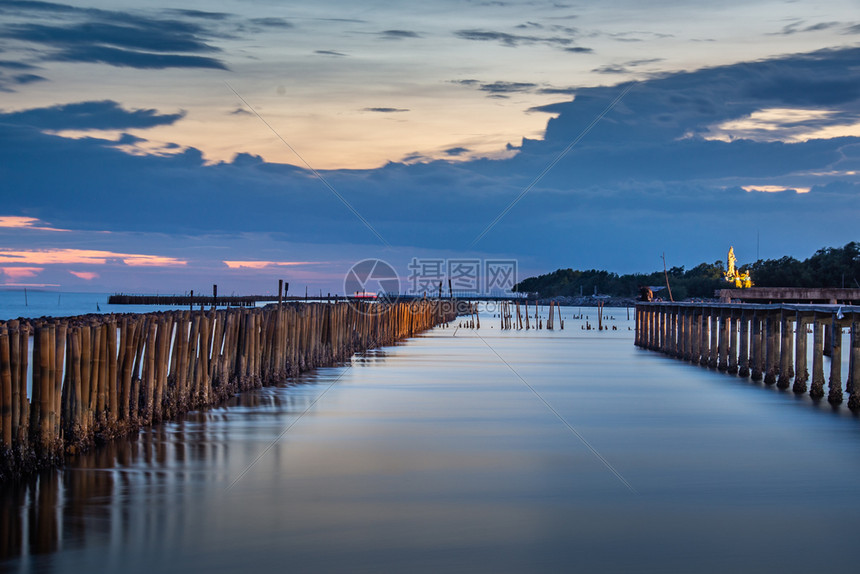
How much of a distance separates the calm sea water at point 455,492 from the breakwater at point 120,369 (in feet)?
0.99

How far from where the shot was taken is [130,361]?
10.7m

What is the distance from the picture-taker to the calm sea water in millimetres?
6848

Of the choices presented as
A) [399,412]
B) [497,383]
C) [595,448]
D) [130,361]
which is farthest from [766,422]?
[130,361]

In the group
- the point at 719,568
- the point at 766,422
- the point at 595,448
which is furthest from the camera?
the point at 766,422

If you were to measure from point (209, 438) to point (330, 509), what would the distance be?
12.5 ft

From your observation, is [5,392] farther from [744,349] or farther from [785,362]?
[744,349]

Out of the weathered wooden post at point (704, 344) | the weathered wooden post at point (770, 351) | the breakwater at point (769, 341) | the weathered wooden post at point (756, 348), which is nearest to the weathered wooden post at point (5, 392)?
the breakwater at point (769, 341)

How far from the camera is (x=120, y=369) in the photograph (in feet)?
35.3

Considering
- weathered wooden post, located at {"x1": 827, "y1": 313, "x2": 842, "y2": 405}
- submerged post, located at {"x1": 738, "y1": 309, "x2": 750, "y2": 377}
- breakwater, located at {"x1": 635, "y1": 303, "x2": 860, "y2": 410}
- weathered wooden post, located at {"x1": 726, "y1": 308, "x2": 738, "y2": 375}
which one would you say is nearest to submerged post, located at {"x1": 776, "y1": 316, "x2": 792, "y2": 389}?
breakwater, located at {"x1": 635, "y1": 303, "x2": 860, "y2": 410}

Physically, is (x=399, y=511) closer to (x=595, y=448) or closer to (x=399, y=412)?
(x=595, y=448)

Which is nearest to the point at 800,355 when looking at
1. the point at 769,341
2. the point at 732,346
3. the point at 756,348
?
the point at 769,341

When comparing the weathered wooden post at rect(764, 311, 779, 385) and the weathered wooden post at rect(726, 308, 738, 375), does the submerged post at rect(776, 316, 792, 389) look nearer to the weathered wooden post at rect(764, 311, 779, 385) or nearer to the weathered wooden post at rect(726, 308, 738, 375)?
the weathered wooden post at rect(764, 311, 779, 385)

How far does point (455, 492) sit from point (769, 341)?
12.2 m

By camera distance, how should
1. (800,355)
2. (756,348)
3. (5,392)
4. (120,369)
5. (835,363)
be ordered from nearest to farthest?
(5,392) → (120,369) → (835,363) → (800,355) → (756,348)
